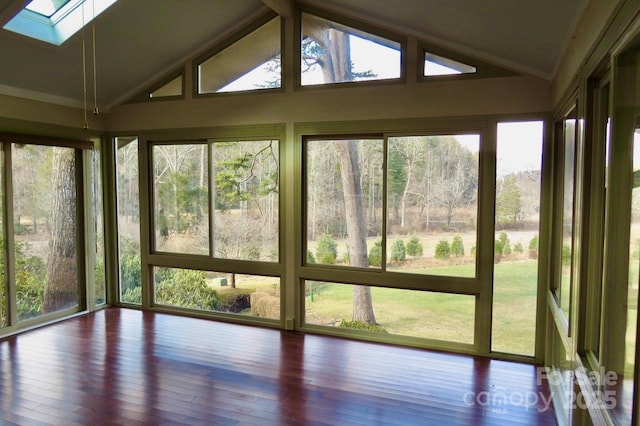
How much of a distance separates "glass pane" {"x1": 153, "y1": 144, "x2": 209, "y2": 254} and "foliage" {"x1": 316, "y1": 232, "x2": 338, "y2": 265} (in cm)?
154

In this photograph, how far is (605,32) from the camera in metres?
1.80

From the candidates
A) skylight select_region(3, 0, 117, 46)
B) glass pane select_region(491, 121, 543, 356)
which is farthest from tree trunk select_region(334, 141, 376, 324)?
skylight select_region(3, 0, 117, 46)

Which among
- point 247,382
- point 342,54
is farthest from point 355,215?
point 247,382

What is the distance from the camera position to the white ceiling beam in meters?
4.25

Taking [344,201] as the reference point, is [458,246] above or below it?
below

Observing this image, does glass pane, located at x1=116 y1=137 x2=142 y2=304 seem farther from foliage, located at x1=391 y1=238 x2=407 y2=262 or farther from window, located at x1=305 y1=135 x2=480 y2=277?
foliage, located at x1=391 y1=238 x2=407 y2=262

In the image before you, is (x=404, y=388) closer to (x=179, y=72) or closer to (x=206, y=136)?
(x=206, y=136)

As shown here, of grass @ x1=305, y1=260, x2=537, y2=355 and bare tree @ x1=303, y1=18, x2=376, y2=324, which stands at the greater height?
bare tree @ x1=303, y1=18, x2=376, y2=324

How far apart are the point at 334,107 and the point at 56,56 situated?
9.72ft

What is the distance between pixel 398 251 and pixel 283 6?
291 cm

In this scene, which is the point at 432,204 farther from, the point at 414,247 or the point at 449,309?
the point at 449,309

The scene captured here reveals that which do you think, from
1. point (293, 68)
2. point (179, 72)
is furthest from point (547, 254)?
point (179, 72)

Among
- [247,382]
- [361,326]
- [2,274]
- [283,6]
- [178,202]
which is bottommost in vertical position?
[247,382]

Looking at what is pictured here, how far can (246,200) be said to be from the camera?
16.7 ft
